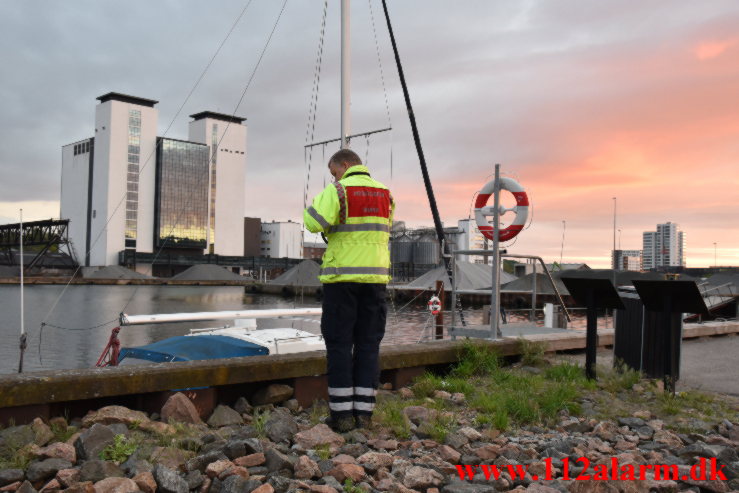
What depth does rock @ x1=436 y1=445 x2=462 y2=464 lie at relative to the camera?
14.4 feet

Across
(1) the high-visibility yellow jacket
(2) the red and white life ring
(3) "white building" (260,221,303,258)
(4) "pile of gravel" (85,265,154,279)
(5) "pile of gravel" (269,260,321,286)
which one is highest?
(3) "white building" (260,221,303,258)

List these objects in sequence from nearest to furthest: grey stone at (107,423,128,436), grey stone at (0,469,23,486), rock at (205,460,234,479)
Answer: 1. grey stone at (0,469,23,486)
2. rock at (205,460,234,479)
3. grey stone at (107,423,128,436)

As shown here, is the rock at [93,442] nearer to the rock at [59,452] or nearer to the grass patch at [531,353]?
the rock at [59,452]

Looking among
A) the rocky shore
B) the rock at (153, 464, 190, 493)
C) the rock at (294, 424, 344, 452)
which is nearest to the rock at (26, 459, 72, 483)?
the rocky shore

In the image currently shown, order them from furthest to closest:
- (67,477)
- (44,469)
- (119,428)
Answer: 1. (119,428)
2. (44,469)
3. (67,477)

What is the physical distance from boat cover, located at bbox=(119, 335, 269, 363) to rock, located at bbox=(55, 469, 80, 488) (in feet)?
15.2

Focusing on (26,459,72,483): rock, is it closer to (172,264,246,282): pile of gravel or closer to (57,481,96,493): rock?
(57,481,96,493): rock

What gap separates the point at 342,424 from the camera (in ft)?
16.6

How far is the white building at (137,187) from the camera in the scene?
12150cm

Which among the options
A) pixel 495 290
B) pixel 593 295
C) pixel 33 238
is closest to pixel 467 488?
pixel 593 295

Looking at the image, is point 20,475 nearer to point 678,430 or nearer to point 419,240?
point 678,430

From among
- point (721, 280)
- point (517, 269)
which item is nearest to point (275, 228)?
point (517, 269)

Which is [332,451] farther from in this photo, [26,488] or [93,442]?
[26,488]

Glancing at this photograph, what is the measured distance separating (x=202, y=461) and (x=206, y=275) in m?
109
